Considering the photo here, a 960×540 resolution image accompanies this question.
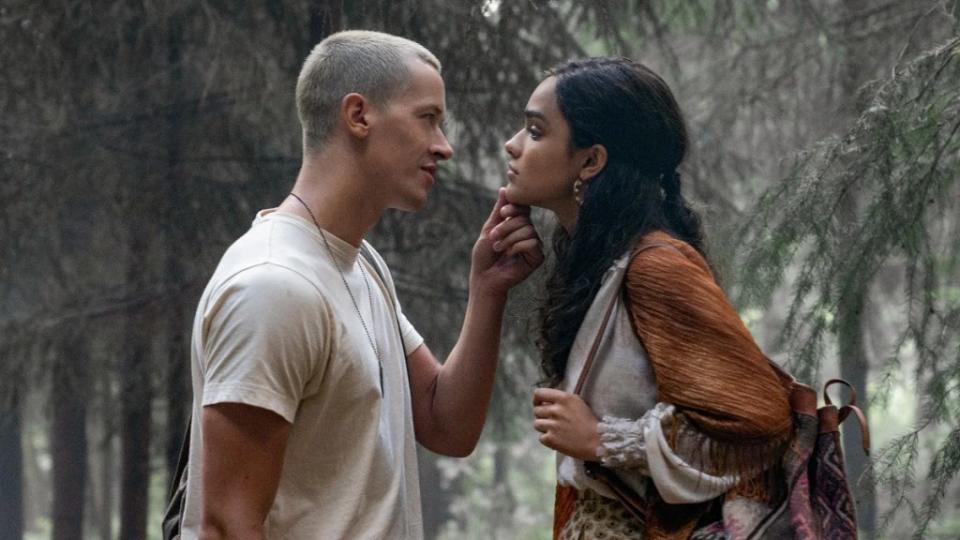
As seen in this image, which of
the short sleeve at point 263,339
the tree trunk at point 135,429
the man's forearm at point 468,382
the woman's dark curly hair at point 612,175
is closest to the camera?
the short sleeve at point 263,339

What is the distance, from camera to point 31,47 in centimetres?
762

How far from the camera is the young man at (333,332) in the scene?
2.62m

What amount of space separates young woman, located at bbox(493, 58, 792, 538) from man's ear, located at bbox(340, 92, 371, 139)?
34cm


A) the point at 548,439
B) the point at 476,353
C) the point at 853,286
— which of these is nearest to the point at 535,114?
the point at 476,353

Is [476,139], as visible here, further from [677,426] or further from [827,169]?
[677,426]

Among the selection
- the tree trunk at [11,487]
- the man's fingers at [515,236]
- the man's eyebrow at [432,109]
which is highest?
the man's eyebrow at [432,109]

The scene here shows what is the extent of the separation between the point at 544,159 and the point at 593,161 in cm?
11

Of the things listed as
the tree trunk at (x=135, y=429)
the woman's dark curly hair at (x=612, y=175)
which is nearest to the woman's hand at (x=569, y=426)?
the woman's dark curly hair at (x=612, y=175)

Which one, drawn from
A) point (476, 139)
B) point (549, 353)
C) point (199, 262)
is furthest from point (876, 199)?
point (199, 262)

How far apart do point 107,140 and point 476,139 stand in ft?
7.92

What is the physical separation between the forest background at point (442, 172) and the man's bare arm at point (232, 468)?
104 inches

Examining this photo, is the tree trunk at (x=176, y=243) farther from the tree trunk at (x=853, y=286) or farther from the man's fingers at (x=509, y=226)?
the man's fingers at (x=509, y=226)

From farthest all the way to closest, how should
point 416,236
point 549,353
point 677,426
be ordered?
1. point 416,236
2. point 549,353
3. point 677,426

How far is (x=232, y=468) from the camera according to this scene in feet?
8.57
